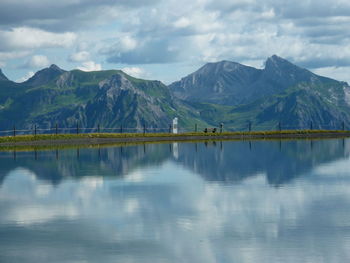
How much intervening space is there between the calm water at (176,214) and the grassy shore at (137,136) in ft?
147

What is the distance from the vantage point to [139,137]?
342 feet

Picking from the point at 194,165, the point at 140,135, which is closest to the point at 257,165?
the point at 194,165

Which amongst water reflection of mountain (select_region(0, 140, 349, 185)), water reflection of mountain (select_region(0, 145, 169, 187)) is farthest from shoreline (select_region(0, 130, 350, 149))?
water reflection of mountain (select_region(0, 140, 349, 185))

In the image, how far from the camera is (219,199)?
30.4 m

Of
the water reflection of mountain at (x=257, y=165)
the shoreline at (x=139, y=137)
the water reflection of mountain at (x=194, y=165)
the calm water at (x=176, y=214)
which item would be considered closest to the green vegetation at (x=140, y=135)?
the shoreline at (x=139, y=137)

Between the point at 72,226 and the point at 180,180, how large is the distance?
16934 mm

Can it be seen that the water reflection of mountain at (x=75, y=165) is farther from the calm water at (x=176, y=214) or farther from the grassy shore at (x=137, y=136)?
the grassy shore at (x=137, y=136)

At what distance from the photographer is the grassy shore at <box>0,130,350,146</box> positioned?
92312 millimetres

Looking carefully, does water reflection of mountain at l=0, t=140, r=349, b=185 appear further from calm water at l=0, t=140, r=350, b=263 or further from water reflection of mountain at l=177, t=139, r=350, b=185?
calm water at l=0, t=140, r=350, b=263

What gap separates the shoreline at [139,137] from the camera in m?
92.1

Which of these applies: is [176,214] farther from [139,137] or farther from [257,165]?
[139,137]

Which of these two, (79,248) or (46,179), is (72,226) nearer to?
(79,248)

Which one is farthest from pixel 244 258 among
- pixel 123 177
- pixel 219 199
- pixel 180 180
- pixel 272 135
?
pixel 272 135

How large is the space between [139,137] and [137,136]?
0.64 metres
